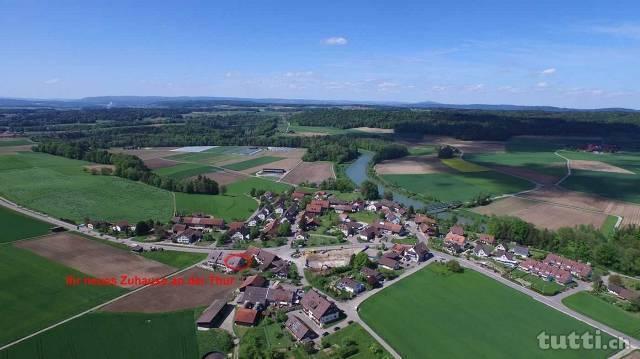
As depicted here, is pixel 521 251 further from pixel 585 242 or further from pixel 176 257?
pixel 176 257

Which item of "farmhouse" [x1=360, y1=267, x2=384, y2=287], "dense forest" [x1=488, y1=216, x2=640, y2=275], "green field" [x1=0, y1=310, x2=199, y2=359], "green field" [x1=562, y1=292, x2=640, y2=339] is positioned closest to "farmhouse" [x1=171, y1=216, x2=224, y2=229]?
"green field" [x1=0, y1=310, x2=199, y2=359]

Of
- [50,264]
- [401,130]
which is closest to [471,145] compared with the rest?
[401,130]

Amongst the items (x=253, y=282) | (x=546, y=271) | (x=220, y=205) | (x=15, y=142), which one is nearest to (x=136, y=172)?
(x=220, y=205)

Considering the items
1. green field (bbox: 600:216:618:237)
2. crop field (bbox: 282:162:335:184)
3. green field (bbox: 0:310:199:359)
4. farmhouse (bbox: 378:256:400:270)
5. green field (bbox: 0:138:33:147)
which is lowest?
green field (bbox: 0:310:199:359)

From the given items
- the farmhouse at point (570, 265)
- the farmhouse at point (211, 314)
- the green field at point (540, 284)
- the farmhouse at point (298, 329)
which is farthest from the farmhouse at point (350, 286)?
the farmhouse at point (570, 265)

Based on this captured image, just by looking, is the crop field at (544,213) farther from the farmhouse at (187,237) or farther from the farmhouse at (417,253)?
the farmhouse at (187,237)

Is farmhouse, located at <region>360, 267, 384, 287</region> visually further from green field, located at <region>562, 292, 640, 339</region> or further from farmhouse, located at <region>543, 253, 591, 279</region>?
farmhouse, located at <region>543, 253, 591, 279</region>
